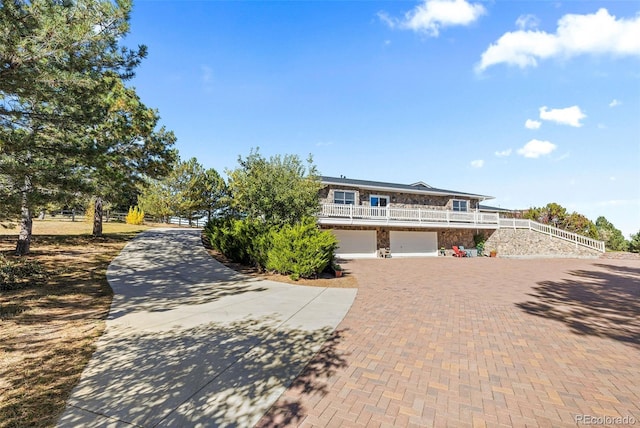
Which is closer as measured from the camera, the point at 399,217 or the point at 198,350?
the point at 198,350

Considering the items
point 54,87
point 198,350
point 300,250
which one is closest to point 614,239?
point 300,250

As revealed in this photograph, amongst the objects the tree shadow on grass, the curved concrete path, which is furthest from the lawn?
the tree shadow on grass

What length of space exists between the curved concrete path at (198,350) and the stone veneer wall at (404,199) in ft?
38.4

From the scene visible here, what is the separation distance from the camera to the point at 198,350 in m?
4.66

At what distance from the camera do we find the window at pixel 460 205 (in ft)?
84.8

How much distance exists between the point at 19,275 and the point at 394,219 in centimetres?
1976

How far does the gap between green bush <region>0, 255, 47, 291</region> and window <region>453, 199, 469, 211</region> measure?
93.1ft

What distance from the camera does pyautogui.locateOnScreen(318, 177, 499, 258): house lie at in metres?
19.5

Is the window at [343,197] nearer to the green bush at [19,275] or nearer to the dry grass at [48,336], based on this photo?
the dry grass at [48,336]

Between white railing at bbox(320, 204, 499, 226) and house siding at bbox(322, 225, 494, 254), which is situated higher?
white railing at bbox(320, 204, 499, 226)

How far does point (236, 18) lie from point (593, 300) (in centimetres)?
1698

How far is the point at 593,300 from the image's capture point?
827 cm

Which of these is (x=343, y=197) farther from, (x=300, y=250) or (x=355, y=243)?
(x=300, y=250)

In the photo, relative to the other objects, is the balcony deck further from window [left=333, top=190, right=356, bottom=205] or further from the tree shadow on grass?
the tree shadow on grass
